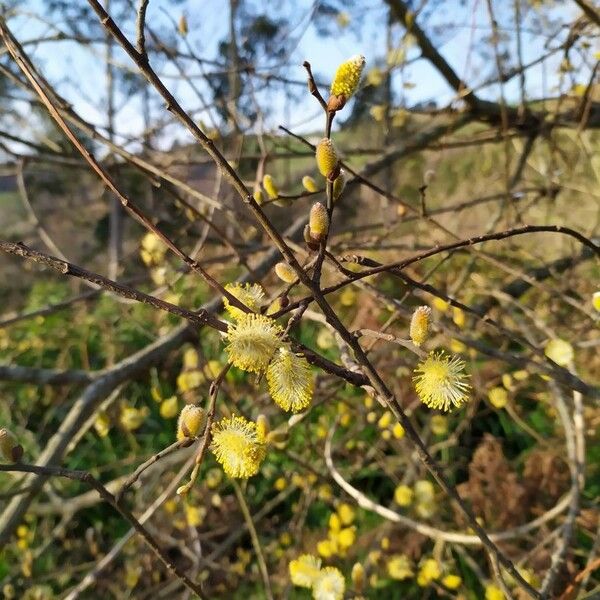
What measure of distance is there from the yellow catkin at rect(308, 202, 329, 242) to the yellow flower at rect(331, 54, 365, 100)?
0.33 feet

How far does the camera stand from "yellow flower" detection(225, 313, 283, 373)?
52 cm

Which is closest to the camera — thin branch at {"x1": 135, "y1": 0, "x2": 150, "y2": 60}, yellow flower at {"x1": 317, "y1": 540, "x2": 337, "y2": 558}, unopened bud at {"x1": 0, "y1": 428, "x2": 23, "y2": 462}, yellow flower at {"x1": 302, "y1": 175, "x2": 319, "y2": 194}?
thin branch at {"x1": 135, "y1": 0, "x2": 150, "y2": 60}

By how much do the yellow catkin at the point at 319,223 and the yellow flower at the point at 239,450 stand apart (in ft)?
0.61

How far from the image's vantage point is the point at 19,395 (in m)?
2.99

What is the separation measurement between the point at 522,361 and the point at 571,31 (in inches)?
43.4

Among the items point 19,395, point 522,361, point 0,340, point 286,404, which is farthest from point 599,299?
point 0,340

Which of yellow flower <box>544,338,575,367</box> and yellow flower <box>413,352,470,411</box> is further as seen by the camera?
yellow flower <box>544,338,575,367</box>

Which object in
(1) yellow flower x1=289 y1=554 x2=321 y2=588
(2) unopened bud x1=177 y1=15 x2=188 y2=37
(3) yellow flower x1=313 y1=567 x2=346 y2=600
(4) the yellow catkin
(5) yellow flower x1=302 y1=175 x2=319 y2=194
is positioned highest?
(2) unopened bud x1=177 y1=15 x2=188 y2=37

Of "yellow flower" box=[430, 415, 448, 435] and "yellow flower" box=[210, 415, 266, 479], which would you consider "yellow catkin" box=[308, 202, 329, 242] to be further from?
"yellow flower" box=[430, 415, 448, 435]

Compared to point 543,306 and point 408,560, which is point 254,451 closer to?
point 408,560

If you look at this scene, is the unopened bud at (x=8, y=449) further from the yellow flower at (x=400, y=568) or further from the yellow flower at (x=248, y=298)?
the yellow flower at (x=400, y=568)

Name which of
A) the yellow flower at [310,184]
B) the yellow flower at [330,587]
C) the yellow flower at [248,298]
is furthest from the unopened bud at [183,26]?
the yellow flower at [330,587]

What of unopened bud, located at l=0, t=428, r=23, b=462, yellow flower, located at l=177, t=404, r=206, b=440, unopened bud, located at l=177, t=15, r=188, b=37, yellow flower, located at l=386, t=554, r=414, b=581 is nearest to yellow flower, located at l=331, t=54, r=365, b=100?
yellow flower, located at l=177, t=404, r=206, b=440

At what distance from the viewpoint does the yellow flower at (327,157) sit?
1.79 feet
